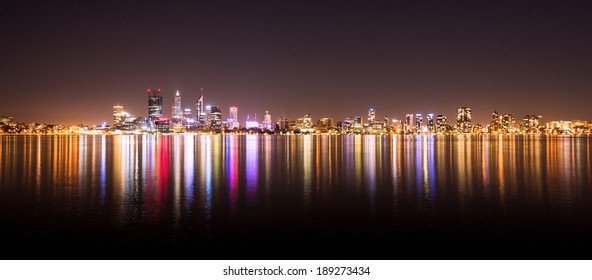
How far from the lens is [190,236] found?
14.4 meters

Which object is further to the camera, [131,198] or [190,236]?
[131,198]

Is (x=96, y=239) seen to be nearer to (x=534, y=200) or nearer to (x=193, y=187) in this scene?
(x=193, y=187)

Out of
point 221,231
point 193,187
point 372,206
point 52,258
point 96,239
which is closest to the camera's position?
point 52,258

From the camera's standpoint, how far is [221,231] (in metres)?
15.1

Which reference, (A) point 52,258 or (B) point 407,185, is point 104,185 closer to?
(A) point 52,258

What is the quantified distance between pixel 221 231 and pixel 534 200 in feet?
46.5

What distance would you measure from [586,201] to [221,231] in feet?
52.5

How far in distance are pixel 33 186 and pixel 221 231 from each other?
51.7 feet

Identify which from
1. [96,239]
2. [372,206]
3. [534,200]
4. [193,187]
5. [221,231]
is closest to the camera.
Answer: [96,239]

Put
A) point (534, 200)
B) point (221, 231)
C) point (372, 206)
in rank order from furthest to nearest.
→ point (534, 200) → point (372, 206) → point (221, 231)

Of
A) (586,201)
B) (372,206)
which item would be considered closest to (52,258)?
(372,206)
